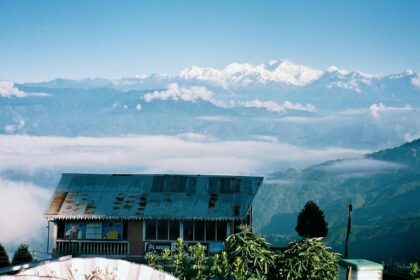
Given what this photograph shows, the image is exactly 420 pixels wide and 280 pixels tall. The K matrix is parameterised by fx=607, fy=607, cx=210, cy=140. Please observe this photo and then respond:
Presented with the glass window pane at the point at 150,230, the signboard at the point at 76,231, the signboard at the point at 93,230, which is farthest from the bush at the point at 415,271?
the signboard at the point at 76,231

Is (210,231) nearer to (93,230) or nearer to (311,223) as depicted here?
(93,230)

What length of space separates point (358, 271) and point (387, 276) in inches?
842

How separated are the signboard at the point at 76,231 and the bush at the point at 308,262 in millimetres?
20602

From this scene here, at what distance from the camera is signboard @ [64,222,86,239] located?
40.2 metres

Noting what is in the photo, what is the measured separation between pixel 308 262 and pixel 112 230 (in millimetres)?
20632

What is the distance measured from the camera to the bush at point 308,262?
2198 cm

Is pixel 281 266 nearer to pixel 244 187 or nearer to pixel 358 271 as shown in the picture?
pixel 358 271

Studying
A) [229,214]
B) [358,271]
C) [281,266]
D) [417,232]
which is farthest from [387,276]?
[417,232]

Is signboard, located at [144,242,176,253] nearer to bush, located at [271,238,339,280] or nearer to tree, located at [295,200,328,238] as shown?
tree, located at [295,200,328,238]

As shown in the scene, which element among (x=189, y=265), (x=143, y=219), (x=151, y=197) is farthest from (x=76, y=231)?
(x=189, y=265)

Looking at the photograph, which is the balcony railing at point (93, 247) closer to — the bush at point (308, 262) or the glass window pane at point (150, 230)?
the glass window pane at point (150, 230)

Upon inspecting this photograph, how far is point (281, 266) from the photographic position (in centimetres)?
2291

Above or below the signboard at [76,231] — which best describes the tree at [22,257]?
below

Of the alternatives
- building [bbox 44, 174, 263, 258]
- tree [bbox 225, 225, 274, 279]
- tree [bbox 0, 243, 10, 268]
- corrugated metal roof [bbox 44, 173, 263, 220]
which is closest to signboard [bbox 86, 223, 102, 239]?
building [bbox 44, 174, 263, 258]
